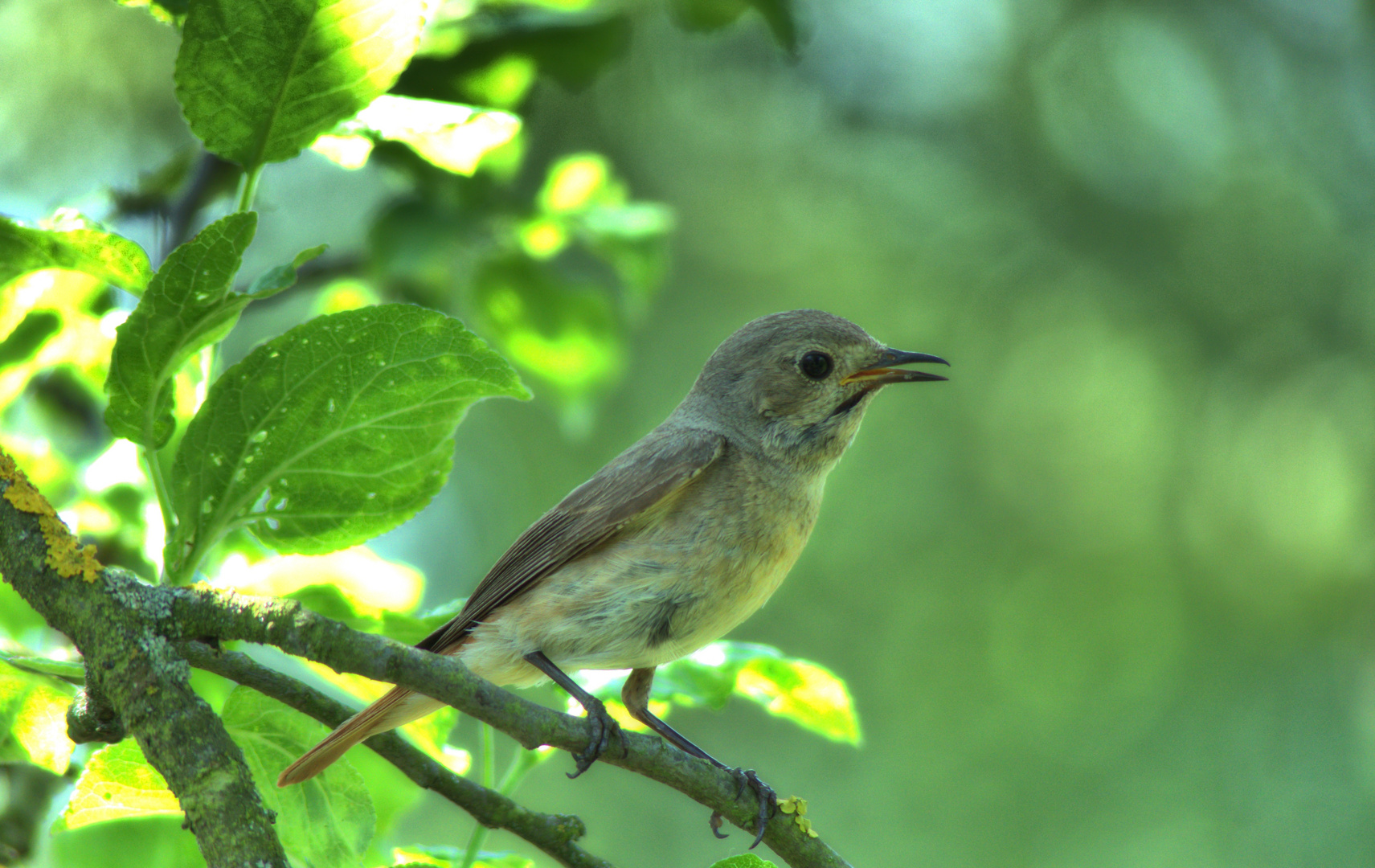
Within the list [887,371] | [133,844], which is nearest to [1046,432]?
[887,371]

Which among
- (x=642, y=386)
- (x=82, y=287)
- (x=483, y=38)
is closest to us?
(x=82, y=287)

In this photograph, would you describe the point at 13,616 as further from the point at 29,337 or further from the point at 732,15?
the point at 732,15

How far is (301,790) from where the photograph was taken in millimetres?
1864

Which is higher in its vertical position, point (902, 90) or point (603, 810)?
point (902, 90)

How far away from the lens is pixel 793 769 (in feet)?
36.7

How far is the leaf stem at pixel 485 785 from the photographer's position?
2033 millimetres

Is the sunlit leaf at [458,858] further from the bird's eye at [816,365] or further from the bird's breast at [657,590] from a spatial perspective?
the bird's eye at [816,365]

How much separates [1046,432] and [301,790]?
450 inches

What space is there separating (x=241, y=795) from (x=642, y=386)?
1006 centimetres

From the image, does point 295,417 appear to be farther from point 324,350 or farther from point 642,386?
point 642,386

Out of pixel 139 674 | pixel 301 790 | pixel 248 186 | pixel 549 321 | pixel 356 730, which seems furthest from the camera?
pixel 549 321

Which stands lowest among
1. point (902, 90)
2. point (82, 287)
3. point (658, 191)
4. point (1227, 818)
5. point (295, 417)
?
point (295, 417)

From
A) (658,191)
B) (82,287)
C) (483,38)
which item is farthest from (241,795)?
(658,191)

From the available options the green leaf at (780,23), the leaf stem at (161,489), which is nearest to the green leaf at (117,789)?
the leaf stem at (161,489)
